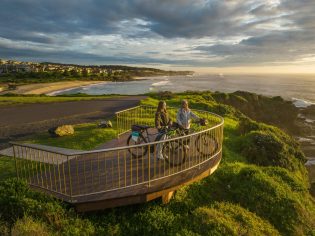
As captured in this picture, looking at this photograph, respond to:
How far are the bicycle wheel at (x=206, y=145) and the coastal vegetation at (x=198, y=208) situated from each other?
1.45 m

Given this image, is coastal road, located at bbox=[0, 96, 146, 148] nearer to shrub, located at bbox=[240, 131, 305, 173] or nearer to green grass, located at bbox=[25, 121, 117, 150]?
green grass, located at bbox=[25, 121, 117, 150]

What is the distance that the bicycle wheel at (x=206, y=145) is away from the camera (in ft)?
31.6

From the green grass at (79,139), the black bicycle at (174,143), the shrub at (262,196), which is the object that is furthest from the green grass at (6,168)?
the shrub at (262,196)

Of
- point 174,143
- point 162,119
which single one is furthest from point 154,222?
Answer: point 162,119

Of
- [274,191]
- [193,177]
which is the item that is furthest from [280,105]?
[193,177]

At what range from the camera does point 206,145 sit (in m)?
10.2

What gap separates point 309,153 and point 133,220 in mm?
22686

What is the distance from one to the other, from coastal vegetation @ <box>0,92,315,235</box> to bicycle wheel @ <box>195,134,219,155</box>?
1.45 metres

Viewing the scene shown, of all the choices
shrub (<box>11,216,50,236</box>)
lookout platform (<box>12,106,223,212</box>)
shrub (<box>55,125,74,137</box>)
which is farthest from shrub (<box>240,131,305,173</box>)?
shrub (<box>11,216,50,236</box>)

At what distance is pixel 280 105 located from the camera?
1810 inches

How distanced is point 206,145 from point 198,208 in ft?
7.94

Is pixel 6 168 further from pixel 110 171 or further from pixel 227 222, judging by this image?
pixel 227 222

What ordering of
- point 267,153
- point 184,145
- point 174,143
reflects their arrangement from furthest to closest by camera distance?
point 267,153 → point 184,145 → point 174,143

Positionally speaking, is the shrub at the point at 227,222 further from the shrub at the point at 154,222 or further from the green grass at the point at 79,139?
the green grass at the point at 79,139
